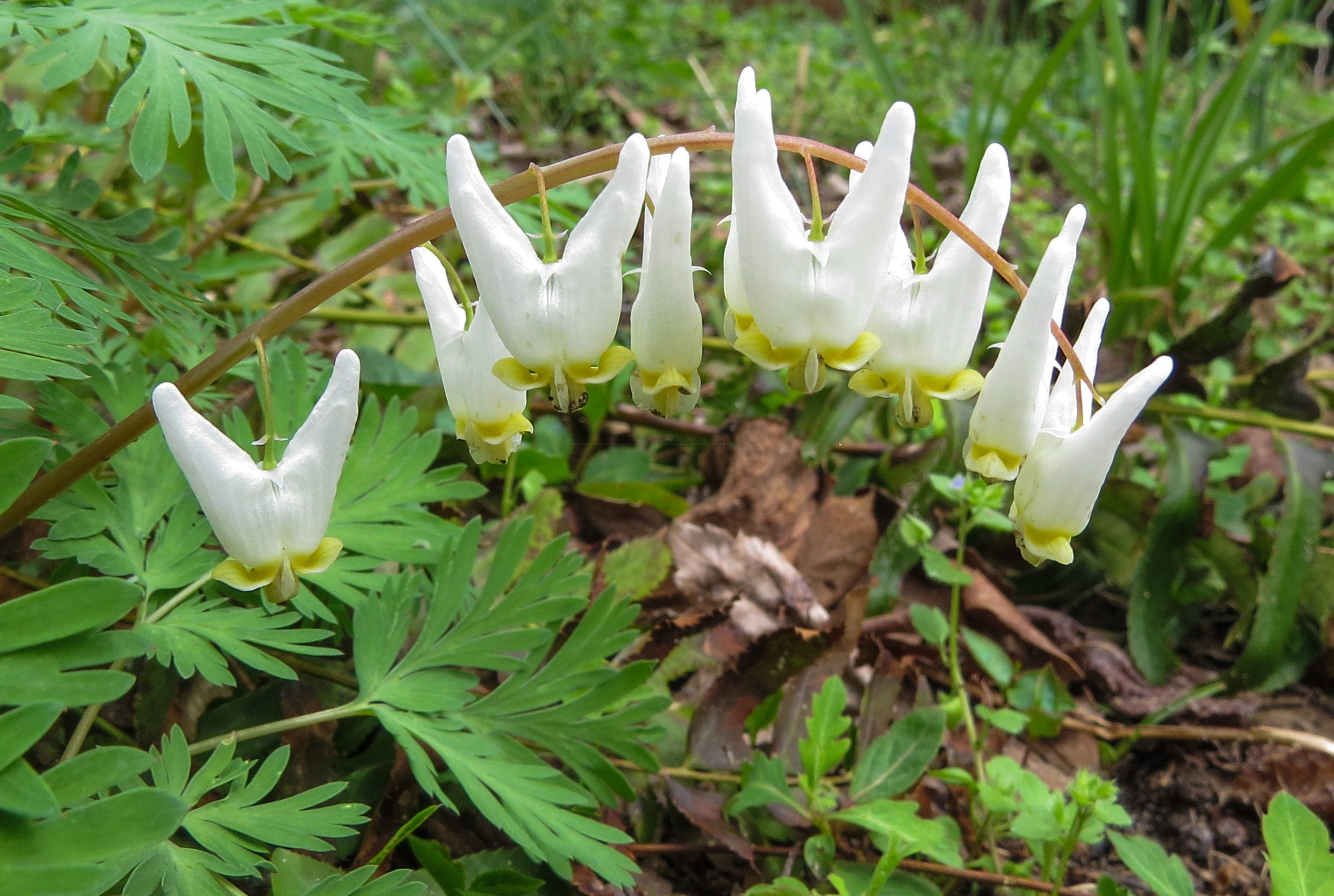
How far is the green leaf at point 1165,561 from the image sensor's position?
217 cm

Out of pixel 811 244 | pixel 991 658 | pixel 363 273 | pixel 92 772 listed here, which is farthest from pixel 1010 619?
pixel 92 772

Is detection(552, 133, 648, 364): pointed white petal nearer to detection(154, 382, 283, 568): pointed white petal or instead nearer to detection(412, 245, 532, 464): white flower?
detection(412, 245, 532, 464): white flower

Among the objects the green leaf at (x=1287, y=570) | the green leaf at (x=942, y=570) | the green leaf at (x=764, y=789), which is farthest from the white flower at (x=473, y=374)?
the green leaf at (x=1287, y=570)

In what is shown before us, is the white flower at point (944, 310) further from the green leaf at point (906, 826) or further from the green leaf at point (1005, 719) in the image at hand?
the green leaf at point (1005, 719)

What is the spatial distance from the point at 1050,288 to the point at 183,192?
2.29 m

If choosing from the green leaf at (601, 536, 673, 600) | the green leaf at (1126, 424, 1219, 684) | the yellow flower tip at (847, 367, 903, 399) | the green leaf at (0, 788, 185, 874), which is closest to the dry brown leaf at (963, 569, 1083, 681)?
the green leaf at (1126, 424, 1219, 684)

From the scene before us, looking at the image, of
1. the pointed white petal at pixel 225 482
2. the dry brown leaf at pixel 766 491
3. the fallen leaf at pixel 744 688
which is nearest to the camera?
the pointed white petal at pixel 225 482

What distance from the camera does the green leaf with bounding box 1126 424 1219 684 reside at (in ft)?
7.13

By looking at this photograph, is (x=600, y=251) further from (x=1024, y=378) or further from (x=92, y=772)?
(x=92, y=772)

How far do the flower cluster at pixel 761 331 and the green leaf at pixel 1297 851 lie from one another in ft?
1.65

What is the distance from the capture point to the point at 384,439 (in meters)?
1.60

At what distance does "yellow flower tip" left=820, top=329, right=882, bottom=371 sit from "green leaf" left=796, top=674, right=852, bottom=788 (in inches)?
22.8

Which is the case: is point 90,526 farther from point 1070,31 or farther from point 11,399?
point 1070,31

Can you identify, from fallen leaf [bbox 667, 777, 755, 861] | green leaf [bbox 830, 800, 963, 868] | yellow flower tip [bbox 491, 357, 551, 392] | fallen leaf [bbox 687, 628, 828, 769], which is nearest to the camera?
yellow flower tip [bbox 491, 357, 551, 392]
